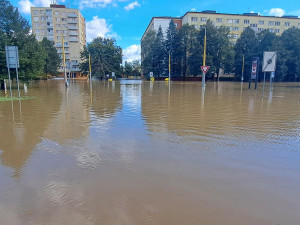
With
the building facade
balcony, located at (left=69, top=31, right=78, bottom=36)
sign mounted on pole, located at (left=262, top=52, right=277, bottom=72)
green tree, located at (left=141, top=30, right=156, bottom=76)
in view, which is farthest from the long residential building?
sign mounted on pole, located at (left=262, top=52, right=277, bottom=72)

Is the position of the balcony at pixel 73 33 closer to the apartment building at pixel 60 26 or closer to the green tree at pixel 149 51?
the apartment building at pixel 60 26

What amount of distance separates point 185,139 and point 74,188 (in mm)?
3327

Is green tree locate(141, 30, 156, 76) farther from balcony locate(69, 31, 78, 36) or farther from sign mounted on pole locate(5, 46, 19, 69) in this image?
sign mounted on pole locate(5, 46, 19, 69)

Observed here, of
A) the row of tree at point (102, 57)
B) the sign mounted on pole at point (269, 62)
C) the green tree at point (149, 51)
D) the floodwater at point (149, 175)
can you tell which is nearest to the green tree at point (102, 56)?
the row of tree at point (102, 57)

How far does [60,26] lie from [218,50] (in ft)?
227

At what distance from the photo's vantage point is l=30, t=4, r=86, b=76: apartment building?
9050 cm

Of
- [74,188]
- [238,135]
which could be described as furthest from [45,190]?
[238,135]

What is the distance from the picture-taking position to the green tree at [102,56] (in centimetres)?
6275

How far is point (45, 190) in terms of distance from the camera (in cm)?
327

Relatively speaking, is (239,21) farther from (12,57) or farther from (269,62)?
(12,57)

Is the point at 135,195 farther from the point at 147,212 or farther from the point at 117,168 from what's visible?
the point at 117,168

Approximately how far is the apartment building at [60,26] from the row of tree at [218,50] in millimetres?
41774

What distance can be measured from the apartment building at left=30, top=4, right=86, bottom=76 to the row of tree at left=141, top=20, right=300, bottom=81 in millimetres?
41774

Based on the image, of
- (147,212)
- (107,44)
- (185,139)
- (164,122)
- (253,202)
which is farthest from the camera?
(107,44)
